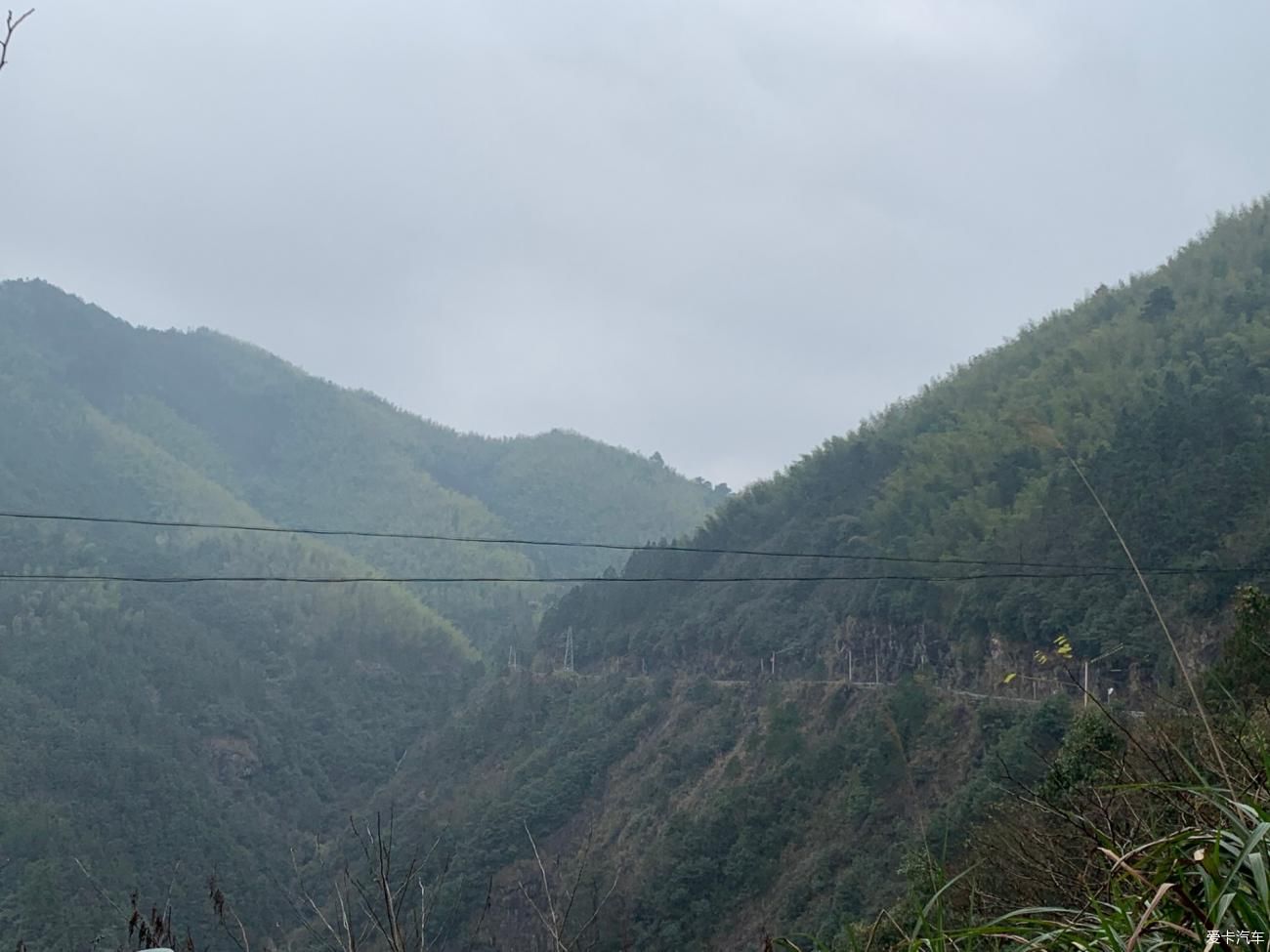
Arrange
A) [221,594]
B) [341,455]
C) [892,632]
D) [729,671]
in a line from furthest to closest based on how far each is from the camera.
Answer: [341,455] < [221,594] < [729,671] < [892,632]

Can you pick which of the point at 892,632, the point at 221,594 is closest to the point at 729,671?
the point at 892,632

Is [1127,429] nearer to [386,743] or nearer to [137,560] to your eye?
[386,743]

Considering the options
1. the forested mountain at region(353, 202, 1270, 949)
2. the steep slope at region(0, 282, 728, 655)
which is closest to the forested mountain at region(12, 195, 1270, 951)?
the forested mountain at region(353, 202, 1270, 949)

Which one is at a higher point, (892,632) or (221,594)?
(892,632)

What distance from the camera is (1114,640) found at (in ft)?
Answer: 72.0

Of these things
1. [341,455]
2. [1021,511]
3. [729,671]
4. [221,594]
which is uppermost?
[341,455]

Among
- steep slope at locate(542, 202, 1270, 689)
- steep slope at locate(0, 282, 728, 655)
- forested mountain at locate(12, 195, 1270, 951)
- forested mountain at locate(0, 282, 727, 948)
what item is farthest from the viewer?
steep slope at locate(0, 282, 728, 655)

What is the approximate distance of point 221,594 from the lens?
72125mm

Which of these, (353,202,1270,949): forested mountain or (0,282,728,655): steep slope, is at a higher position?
(0,282,728,655): steep slope

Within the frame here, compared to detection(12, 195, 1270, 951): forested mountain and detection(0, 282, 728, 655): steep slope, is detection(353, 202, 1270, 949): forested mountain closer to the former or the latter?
detection(12, 195, 1270, 951): forested mountain

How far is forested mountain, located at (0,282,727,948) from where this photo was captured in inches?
1775

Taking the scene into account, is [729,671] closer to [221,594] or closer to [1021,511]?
[1021,511]

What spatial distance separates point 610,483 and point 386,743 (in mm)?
63637

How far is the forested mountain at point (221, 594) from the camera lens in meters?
45.1
